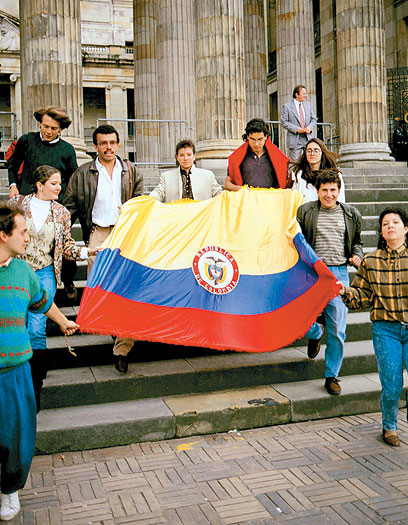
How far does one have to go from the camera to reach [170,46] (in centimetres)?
1523

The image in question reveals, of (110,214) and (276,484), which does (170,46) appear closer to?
(110,214)

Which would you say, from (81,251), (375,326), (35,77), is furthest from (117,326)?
(35,77)

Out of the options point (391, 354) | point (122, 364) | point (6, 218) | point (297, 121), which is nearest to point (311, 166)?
point (391, 354)

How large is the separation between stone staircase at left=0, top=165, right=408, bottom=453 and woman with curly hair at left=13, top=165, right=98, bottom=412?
438 mm

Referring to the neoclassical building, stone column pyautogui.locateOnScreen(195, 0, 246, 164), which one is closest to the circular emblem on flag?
the neoclassical building

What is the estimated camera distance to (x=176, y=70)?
15172 millimetres

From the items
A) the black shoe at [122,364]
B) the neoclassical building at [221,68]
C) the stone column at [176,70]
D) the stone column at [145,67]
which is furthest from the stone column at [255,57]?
the black shoe at [122,364]

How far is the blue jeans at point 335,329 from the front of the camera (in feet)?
17.2

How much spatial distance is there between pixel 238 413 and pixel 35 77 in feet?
27.5

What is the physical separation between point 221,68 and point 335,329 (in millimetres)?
8751

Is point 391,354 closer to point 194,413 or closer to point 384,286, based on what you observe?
point 384,286

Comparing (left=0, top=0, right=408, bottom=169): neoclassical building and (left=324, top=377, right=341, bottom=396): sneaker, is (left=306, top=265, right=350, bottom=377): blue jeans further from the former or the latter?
(left=0, top=0, right=408, bottom=169): neoclassical building

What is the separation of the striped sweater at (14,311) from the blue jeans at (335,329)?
111 inches

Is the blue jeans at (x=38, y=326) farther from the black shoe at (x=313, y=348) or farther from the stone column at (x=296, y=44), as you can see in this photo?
the stone column at (x=296, y=44)
